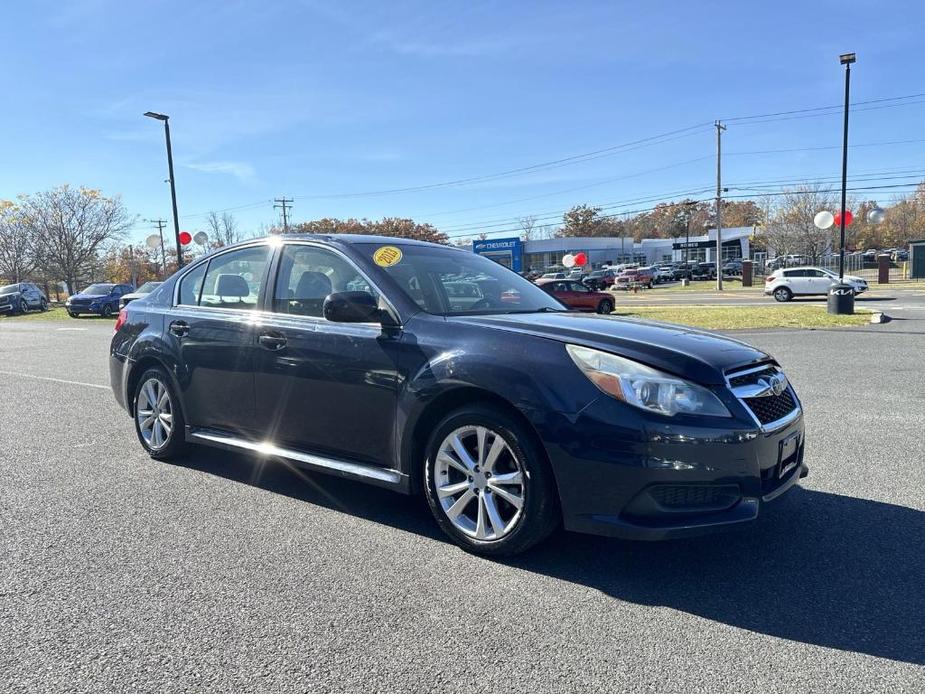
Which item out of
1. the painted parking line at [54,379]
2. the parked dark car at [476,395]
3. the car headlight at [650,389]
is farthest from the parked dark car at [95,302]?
the car headlight at [650,389]

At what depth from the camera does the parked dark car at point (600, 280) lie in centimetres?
4734

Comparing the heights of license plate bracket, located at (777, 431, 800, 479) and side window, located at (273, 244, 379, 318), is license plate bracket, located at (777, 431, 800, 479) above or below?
below

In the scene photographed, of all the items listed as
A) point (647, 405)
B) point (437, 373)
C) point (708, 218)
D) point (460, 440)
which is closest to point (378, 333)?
point (437, 373)

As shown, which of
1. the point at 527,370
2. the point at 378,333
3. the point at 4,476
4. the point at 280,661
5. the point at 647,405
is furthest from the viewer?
the point at 4,476

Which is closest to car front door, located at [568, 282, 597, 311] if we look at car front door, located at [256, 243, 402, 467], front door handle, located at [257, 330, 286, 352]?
car front door, located at [256, 243, 402, 467]

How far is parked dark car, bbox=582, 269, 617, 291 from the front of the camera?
47.3m

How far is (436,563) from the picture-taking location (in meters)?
3.38

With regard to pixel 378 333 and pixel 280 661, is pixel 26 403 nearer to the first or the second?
pixel 378 333

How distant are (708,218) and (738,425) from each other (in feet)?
416

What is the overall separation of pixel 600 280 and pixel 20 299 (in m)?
35.9

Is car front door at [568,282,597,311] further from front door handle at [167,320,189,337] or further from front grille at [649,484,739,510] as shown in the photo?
front grille at [649,484,739,510]

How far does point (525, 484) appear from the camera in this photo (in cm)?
322

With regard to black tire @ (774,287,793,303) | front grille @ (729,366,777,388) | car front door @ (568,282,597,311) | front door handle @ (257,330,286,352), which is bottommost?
black tire @ (774,287,793,303)

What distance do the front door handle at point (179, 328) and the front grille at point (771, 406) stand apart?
3729 millimetres
